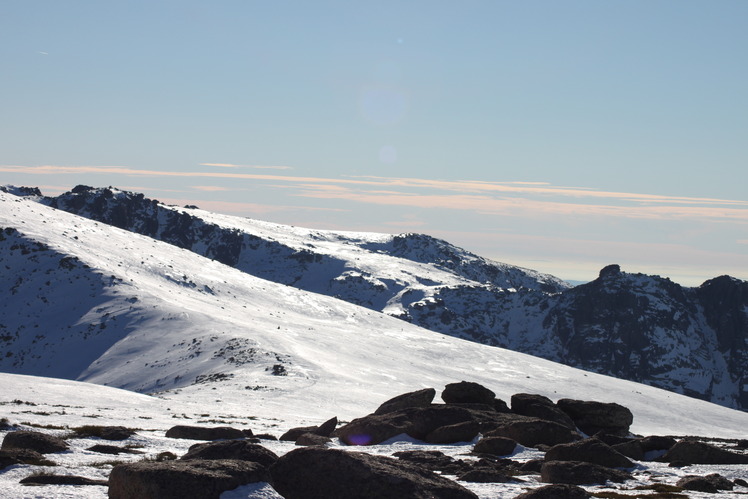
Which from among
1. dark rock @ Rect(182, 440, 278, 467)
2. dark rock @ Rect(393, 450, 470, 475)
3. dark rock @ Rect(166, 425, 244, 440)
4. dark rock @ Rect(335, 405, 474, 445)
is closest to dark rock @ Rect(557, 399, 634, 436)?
dark rock @ Rect(335, 405, 474, 445)

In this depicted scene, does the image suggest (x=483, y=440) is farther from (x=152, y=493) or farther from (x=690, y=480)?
(x=152, y=493)

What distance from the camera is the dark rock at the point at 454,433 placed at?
39.4 meters

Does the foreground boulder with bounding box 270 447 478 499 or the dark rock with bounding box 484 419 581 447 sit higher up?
the foreground boulder with bounding box 270 447 478 499

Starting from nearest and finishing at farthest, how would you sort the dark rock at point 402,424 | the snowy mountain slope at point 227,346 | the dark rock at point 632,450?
the dark rock at point 632,450, the dark rock at point 402,424, the snowy mountain slope at point 227,346

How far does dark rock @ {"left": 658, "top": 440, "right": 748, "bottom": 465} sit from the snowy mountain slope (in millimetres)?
29230

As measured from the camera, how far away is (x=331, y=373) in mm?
93500

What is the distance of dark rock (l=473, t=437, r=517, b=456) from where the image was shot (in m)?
35.8

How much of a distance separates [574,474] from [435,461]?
5.55 meters

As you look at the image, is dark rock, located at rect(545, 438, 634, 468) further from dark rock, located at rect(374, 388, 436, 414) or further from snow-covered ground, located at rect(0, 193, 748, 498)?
dark rock, located at rect(374, 388, 436, 414)

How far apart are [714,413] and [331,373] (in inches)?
2163

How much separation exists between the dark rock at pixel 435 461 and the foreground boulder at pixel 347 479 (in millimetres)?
7736

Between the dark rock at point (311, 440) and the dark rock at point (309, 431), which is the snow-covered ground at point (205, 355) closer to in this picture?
the dark rock at point (311, 440)

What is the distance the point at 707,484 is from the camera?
91.6ft

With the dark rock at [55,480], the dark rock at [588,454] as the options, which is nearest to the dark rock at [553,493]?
the dark rock at [588,454]
